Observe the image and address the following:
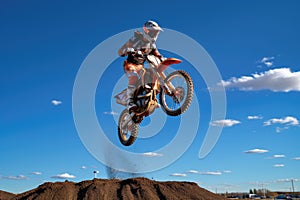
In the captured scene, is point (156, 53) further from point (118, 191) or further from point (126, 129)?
point (118, 191)

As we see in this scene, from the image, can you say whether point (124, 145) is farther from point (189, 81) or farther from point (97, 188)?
point (97, 188)

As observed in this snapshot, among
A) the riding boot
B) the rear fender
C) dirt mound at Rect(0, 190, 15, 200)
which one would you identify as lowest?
dirt mound at Rect(0, 190, 15, 200)

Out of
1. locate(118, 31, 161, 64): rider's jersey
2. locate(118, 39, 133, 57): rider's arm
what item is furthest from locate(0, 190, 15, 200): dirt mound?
locate(118, 31, 161, 64): rider's jersey

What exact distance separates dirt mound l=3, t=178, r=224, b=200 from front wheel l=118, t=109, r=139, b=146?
2084cm

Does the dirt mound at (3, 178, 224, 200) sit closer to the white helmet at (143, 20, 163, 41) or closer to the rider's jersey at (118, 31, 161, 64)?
the rider's jersey at (118, 31, 161, 64)

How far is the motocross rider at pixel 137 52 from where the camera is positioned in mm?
11805

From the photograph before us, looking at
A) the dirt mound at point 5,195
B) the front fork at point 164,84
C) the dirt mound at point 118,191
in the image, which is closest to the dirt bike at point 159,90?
the front fork at point 164,84

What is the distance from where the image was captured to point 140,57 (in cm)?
1212

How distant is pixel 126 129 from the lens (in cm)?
1425

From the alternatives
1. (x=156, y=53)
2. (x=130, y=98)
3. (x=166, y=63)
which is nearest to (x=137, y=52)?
(x=156, y=53)

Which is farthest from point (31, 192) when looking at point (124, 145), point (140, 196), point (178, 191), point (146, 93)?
point (146, 93)

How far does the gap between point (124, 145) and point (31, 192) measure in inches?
1077

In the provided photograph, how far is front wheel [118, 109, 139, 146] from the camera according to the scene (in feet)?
44.5

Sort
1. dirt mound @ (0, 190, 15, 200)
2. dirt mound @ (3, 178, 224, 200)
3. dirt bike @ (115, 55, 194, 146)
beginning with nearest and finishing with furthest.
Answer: dirt bike @ (115, 55, 194, 146)
dirt mound @ (3, 178, 224, 200)
dirt mound @ (0, 190, 15, 200)
